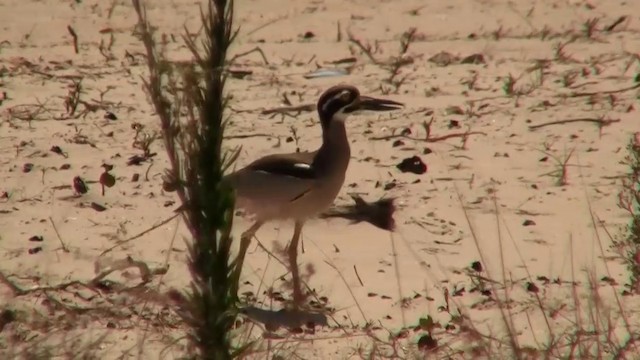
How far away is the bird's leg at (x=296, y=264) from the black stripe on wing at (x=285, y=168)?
258mm

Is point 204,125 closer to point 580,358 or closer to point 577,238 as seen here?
point 580,358

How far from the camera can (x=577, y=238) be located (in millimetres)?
6102

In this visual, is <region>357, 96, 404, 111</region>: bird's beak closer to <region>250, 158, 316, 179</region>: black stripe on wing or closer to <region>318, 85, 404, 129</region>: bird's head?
<region>318, 85, 404, 129</region>: bird's head

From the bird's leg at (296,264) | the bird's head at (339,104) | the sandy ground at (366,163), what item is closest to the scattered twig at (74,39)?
the sandy ground at (366,163)

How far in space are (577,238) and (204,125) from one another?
3912 mm

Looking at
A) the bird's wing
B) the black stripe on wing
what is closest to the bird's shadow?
the bird's wing

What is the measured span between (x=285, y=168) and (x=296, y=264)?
2.03ft

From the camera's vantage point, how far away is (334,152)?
6.38m

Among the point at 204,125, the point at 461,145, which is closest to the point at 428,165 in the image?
the point at 461,145

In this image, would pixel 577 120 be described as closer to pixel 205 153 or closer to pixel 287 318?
pixel 287 318

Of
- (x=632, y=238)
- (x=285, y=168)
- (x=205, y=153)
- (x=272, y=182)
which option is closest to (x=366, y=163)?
(x=285, y=168)

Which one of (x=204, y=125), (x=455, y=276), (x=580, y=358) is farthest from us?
(x=455, y=276)

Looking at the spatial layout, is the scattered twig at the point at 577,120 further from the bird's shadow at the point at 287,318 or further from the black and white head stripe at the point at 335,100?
the bird's shadow at the point at 287,318

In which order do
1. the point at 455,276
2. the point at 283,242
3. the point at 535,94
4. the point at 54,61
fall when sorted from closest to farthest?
the point at 455,276
the point at 283,242
the point at 535,94
the point at 54,61
